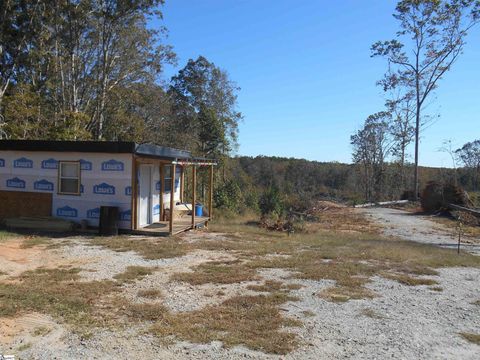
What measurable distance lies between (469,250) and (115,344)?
10.8 metres

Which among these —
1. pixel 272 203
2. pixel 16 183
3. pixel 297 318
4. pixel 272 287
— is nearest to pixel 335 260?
pixel 272 287

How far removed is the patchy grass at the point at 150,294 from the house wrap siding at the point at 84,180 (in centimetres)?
600

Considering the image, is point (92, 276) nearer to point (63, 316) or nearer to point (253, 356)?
point (63, 316)

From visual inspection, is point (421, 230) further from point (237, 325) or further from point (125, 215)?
point (237, 325)

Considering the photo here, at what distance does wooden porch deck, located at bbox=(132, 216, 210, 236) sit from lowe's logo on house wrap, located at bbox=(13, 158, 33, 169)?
154 inches

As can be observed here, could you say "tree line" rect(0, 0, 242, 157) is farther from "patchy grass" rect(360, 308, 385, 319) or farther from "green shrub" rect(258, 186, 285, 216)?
"patchy grass" rect(360, 308, 385, 319)

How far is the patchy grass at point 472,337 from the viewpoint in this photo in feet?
15.2

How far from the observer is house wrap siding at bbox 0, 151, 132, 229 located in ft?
39.4

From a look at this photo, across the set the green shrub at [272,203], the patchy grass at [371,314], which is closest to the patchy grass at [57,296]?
the patchy grass at [371,314]

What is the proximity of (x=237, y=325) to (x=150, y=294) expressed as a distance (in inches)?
68.3

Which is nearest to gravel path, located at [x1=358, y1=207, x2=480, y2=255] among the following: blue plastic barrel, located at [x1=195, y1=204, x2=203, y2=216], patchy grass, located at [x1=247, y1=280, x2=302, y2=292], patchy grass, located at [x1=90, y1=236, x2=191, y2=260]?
blue plastic barrel, located at [x1=195, y1=204, x2=203, y2=216]

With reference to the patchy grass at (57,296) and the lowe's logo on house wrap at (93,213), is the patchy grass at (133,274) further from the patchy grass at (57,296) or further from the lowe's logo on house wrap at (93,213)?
the lowe's logo on house wrap at (93,213)

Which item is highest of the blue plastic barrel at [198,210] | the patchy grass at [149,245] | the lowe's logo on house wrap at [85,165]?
the lowe's logo on house wrap at [85,165]

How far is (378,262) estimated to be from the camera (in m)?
9.13
